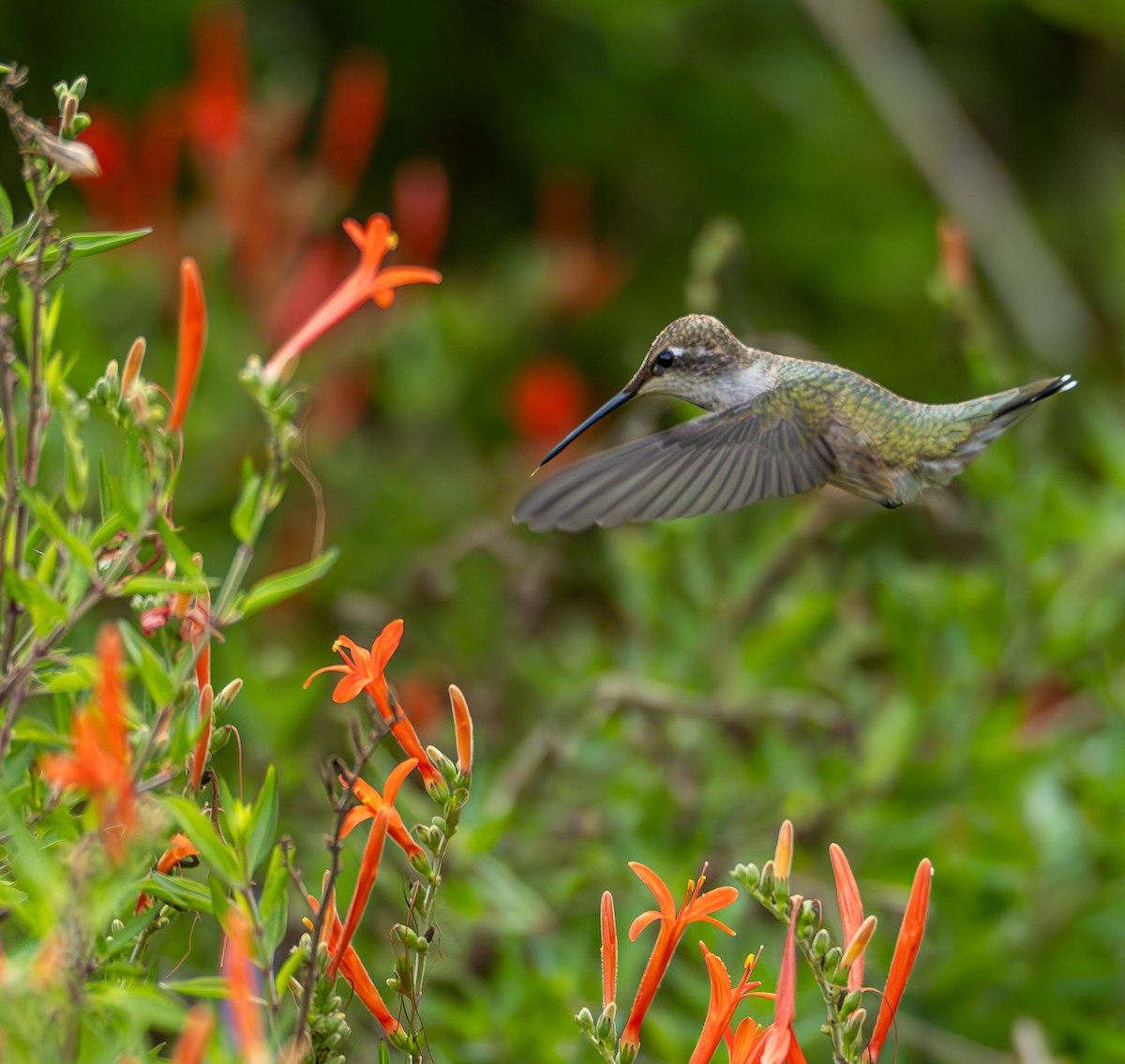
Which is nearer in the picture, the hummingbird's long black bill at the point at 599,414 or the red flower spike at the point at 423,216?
the hummingbird's long black bill at the point at 599,414

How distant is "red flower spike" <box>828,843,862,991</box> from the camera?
1155mm

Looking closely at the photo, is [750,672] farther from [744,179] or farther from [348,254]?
[744,179]

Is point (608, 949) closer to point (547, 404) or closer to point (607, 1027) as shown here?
point (607, 1027)

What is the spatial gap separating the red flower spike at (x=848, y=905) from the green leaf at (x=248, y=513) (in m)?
0.53

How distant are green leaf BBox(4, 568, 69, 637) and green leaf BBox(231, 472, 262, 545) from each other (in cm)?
14

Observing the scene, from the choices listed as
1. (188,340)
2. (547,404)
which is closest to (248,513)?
(188,340)

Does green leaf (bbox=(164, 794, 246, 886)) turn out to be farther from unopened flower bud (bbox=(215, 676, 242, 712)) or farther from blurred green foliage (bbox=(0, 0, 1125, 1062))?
blurred green foliage (bbox=(0, 0, 1125, 1062))

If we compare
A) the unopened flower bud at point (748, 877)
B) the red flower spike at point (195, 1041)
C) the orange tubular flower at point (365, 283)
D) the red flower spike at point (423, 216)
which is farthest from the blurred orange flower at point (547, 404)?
the red flower spike at point (195, 1041)

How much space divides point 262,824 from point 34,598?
25cm

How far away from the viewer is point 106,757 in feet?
2.89

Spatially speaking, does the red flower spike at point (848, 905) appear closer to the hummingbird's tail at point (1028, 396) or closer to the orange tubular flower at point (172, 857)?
the orange tubular flower at point (172, 857)

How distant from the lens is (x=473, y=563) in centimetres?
340

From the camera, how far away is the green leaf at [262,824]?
1.08m

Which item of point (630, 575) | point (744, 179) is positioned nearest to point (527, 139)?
point (744, 179)
